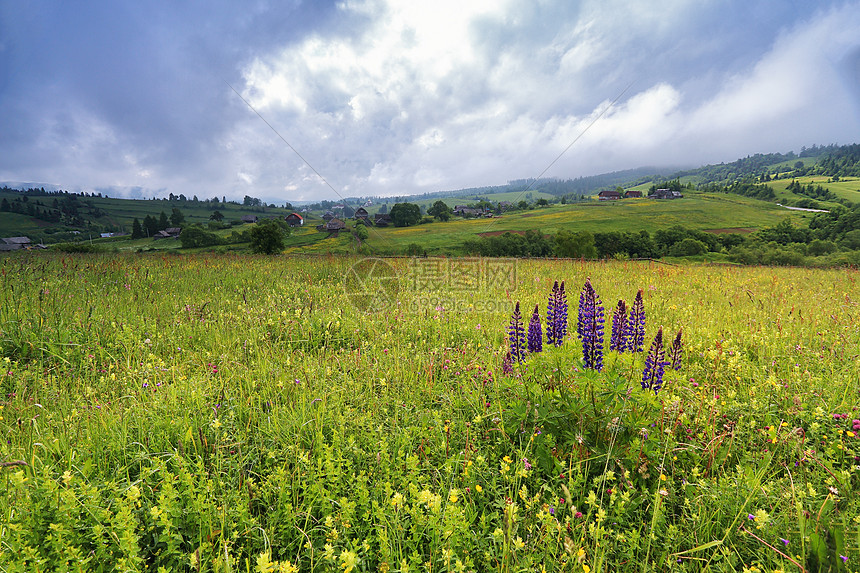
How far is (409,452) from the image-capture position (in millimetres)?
2666

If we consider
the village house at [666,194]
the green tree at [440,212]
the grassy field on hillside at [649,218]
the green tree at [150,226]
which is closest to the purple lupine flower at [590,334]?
the grassy field on hillside at [649,218]

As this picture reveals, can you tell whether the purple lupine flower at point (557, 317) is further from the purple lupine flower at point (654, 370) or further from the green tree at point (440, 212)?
the green tree at point (440, 212)

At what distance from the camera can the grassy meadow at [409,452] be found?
1.88 metres

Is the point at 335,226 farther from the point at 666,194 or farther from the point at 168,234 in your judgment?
the point at 666,194

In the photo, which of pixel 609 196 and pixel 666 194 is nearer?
pixel 666 194

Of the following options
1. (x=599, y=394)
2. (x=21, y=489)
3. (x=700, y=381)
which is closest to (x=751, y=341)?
(x=700, y=381)

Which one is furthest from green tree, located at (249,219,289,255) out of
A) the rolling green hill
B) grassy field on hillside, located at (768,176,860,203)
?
grassy field on hillside, located at (768,176,860,203)

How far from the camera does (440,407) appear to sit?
3562 millimetres

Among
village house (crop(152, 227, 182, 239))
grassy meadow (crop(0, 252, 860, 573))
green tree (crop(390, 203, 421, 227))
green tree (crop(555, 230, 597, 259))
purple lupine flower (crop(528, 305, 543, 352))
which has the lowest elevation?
green tree (crop(555, 230, 597, 259))

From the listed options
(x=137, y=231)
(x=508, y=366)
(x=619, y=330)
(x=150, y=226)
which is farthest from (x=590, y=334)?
(x=150, y=226)

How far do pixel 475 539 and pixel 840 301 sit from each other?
11.4m

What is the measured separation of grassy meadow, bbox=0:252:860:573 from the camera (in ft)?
6.18

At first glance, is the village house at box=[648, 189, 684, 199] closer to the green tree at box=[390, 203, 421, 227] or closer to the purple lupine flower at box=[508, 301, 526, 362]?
the green tree at box=[390, 203, 421, 227]

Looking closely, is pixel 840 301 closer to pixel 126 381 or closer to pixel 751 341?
pixel 751 341
